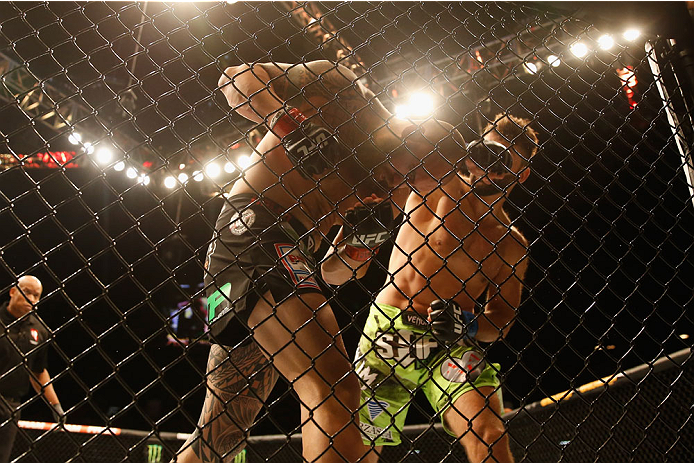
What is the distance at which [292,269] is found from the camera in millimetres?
1400

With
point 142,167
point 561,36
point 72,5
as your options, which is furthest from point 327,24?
point 142,167

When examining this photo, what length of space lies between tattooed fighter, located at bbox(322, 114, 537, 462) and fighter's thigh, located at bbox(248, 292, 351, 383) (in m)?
0.14

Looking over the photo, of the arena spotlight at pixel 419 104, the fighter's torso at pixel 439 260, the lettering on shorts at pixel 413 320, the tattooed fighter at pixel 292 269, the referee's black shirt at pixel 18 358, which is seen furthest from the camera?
the arena spotlight at pixel 419 104

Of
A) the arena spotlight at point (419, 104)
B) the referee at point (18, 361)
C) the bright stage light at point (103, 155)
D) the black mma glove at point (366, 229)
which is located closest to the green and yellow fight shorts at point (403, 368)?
the black mma glove at point (366, 229)

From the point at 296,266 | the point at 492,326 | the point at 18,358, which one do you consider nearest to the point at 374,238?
the point at 296,266

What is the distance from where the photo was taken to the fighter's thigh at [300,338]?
130cm

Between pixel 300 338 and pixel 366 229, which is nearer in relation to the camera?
pixel 300 338

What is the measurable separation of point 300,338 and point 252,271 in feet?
0.81

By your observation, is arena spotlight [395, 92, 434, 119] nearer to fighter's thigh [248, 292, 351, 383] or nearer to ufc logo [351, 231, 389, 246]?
ufc logo [351, 231, 389, 246]

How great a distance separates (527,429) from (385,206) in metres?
2.14

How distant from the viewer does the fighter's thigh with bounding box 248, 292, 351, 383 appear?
1.30m

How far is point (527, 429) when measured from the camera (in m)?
3.01

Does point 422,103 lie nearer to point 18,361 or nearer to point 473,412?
point 473,412

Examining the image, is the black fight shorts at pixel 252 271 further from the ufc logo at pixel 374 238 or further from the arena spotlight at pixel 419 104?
the arena spotlight at pixel 419 104
